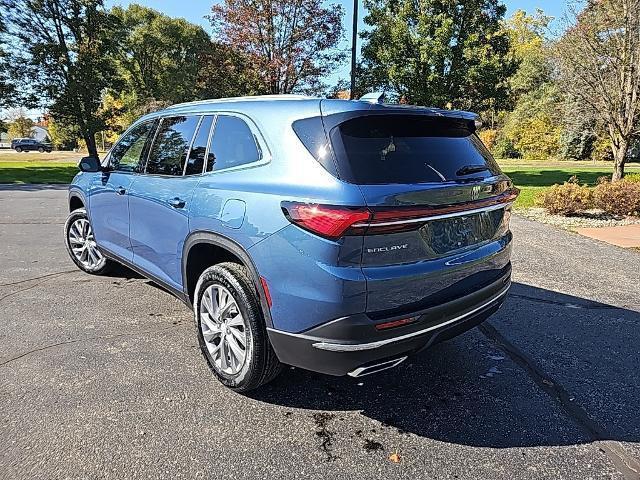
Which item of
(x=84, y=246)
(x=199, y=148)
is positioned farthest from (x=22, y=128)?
(x=199, y=148)

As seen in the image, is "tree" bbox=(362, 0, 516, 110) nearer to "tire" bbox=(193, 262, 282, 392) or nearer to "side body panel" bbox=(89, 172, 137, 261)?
"side body panel" bbox=(89, 172, 137, 261)

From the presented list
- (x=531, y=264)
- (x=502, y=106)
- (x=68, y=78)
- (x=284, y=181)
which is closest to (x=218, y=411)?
(x=284, y=181)

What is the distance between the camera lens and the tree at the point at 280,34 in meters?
18.2

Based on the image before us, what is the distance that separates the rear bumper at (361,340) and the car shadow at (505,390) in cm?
49

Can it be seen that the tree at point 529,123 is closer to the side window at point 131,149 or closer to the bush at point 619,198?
the bush at point 619,198

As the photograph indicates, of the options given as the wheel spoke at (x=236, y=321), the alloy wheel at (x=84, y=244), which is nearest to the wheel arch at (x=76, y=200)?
the alloy wheel at (x=84, y=244)

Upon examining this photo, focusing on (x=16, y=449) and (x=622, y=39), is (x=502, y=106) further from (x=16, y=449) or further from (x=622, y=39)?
(x=16, y=449)

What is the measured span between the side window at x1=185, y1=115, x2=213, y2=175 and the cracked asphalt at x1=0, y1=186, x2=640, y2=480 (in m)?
1.34

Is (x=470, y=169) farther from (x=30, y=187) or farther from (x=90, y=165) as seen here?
(x=30, y=187)

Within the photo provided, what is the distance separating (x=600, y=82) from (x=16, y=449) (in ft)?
50.7

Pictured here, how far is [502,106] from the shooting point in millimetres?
19109

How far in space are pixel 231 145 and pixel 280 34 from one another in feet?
57.3

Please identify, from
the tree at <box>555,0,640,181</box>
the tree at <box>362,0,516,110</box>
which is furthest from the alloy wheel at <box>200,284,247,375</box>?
the tree at <box>362,0,516,110</box>

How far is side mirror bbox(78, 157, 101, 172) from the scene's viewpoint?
457 centimetres
